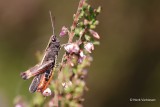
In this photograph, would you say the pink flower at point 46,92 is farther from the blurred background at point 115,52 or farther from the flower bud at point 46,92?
the blurred background at point 115,52

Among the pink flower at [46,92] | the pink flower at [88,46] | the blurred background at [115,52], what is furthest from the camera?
the blurred background at [115,52]

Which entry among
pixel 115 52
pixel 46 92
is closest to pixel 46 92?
pixel 46 92

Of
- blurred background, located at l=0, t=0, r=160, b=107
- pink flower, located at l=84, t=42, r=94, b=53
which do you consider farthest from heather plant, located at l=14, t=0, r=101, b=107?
blurred background, located at l=0, t=0, r=160, b=107

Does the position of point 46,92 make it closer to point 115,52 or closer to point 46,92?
point 46,92

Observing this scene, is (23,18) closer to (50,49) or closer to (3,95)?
(3,95)

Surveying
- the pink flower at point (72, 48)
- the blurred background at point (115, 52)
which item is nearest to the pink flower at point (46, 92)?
the pink flower at point (72, 48)

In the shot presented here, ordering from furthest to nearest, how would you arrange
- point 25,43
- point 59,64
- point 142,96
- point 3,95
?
point 25,43, point 142,96, point 3,95, point 59,64

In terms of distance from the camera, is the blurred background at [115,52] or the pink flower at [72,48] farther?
the blurred background at [115,52]

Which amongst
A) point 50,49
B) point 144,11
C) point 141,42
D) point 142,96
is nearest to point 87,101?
point 142,96

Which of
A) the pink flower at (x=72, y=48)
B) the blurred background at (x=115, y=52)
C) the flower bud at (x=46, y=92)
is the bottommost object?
the flower bud at (x=46, y=92)
